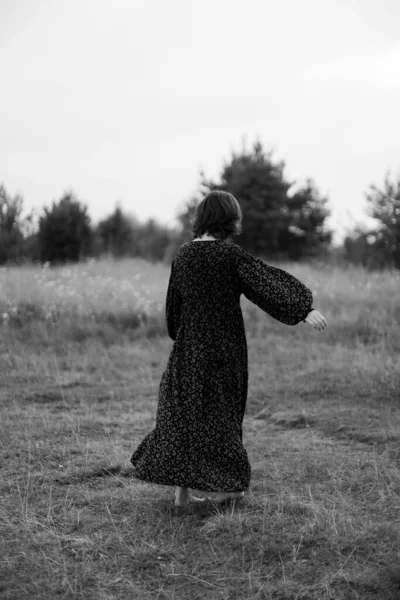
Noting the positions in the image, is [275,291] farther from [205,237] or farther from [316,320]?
[205,237]

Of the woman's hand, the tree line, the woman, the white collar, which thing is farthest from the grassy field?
the tree line

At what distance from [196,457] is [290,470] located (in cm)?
124

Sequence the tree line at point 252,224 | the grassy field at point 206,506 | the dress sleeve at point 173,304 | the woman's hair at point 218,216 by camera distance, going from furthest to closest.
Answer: the tree line at point 252,224, the dress sleeve at point 173,304, the woman's hair at point 218,216, the grassy field at point 206,506

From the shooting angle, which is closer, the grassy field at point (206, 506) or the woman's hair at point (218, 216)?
the grassy field at point (206, 506)

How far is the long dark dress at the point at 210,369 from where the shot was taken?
3975 mm

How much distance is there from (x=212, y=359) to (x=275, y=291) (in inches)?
21.7

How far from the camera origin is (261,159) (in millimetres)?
21547

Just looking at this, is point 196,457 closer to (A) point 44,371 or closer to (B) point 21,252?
(A) point 44,371

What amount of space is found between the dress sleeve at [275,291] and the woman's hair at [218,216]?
0.20 m

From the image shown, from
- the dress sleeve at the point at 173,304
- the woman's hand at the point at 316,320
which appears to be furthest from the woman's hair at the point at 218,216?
the woman's hand at the point at 316,320

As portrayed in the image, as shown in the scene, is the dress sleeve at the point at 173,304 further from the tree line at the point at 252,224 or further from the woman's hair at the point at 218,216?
the tree line at the point at 252,224

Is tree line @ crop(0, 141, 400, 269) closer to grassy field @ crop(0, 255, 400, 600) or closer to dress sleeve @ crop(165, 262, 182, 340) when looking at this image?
grassy field @ crop(0, 255, 400, 600)

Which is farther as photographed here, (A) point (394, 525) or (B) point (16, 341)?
(B) point (16, 341)

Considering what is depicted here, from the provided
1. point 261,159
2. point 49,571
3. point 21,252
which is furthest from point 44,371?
point 261,159
